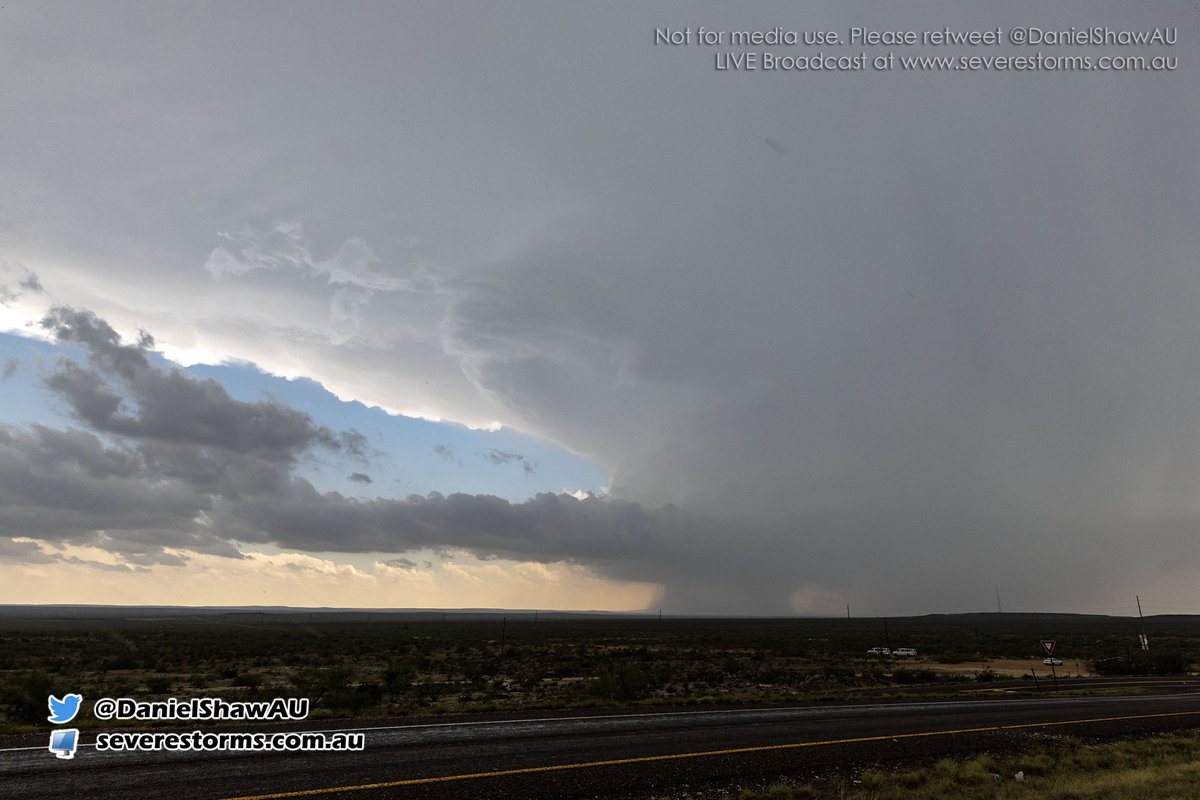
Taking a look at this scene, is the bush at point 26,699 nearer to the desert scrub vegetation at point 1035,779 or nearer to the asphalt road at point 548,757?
the asphalt road at point 548,757

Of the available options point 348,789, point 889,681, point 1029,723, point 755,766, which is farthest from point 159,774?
point 889,681

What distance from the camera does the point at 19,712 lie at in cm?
2044

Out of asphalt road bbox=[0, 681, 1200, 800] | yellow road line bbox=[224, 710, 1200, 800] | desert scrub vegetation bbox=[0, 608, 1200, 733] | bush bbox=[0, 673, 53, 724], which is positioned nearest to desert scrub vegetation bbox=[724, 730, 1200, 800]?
asphalt road bbox=[0, 681, 1200, 800]

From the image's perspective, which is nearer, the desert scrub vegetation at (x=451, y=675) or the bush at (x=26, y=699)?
the bush at (x=26, y=699)

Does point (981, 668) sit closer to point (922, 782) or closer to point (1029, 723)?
point (1029, 723)

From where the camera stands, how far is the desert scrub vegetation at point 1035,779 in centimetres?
1190

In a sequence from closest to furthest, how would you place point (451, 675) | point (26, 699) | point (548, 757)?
point (548, 757) → point (26, 699) → point (451, 675)

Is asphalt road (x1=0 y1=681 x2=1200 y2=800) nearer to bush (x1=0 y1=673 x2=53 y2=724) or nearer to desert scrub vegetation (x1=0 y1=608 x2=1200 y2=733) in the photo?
desert scrub vegetation (x1=0 y1=608 x2=1200 y2=733)

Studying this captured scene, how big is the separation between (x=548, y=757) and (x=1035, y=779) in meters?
9.95

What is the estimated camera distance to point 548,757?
13.3 metres

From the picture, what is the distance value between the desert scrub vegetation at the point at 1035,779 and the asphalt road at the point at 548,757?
1.14m

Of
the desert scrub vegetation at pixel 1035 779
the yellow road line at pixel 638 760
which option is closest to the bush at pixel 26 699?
the yellow road line at pixel 638 760

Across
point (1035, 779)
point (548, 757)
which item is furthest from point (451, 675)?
point (1035, 779)

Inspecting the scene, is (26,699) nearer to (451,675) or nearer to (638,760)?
(638,760)
